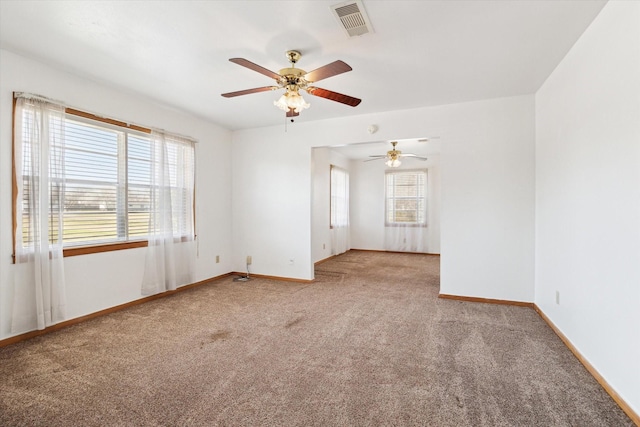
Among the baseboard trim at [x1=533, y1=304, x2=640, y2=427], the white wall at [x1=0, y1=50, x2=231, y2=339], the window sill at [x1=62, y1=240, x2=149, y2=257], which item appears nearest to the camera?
the baseboard trim at [x1=533, y1=304, x2=640, y2=427]

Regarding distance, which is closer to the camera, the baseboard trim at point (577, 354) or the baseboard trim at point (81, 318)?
the baseboard trim at point (577, 354)

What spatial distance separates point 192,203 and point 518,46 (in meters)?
4.43

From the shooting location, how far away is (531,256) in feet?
12.2

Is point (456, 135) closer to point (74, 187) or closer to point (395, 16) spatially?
point (395, 16)

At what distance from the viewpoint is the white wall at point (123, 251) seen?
2.74 m

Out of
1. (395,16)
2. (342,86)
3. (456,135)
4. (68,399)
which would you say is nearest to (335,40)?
(395,16)

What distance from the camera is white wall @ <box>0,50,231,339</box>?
8.98 ft

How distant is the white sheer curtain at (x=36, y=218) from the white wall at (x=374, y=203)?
6.84 metres

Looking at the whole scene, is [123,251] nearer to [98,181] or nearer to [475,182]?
[98,181]

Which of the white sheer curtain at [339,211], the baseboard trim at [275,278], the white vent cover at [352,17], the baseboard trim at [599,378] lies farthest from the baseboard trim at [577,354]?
the white sheer curtain at [339,211]

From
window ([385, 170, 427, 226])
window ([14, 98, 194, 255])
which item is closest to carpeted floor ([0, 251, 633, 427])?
window ([14, 98, 194, 255])

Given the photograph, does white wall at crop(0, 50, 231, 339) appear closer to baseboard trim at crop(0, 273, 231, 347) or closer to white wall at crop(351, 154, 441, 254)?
baseboard trim at crop(0, 273, 231, 347)

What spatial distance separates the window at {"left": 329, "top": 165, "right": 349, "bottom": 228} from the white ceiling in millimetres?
3883

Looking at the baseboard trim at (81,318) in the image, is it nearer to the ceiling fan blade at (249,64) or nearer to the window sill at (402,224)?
the ceiling fan blade at (249,64)
